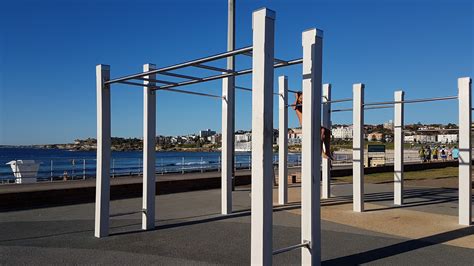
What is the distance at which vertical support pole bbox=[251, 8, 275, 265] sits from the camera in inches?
214

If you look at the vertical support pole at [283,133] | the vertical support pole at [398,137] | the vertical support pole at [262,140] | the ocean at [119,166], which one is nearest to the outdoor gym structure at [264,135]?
the vertical support pole at [262,140]

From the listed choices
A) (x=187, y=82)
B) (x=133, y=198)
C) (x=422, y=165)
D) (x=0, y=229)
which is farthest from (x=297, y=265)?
(x=422, y=165)

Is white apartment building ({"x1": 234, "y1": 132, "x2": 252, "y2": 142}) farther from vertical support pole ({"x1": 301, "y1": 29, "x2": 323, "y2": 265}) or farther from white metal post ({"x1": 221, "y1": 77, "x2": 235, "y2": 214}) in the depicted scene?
vertical support pole ({"x1": 301, "y1": 29, "x2": 323, "y2": 265})

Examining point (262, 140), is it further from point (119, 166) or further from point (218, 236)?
point (119, 166)

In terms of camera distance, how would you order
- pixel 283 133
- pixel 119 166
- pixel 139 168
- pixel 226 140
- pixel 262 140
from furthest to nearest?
1. pixel 119 166
2. pixel 139 168
3. pixel 283 133
4. pixel 226 140
5. pixel 262 140

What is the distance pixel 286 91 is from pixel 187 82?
16.0ft

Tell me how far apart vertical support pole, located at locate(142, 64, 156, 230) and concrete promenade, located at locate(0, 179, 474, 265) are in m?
0.29

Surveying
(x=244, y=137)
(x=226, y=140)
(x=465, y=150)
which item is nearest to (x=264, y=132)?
(x=226, y=140)

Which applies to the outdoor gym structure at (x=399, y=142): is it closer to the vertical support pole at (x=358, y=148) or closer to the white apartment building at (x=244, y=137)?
the vertical support pole at (x=358, y=148)

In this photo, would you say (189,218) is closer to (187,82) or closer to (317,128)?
(187,82)

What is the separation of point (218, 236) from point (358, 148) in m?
5.00

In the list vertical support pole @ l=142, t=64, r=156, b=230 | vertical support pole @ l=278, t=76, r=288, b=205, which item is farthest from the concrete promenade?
vertical support pole @ l=278, t=76, r=288, b=205

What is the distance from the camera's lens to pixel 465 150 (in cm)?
964

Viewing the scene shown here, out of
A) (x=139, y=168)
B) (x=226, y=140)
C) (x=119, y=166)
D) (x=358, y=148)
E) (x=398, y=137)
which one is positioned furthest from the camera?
(x=119, y=166)
